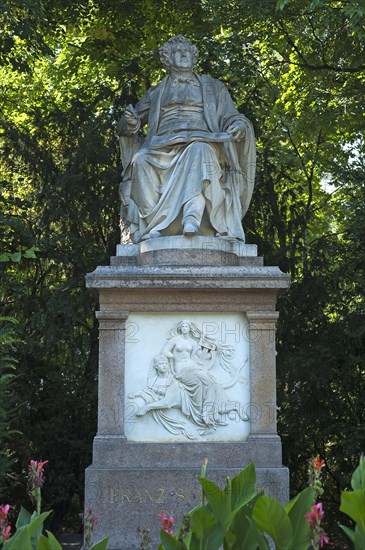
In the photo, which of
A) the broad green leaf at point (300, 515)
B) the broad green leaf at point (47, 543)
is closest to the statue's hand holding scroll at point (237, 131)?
the broad green leaf at point (300, 515)

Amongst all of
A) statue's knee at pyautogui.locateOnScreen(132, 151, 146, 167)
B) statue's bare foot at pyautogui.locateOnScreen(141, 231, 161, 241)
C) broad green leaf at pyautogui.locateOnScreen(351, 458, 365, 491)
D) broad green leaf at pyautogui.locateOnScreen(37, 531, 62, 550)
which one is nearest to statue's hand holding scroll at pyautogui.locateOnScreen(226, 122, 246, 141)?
statue's knee at pyautogui.locateOnScreen(132, 151, 146, 167)

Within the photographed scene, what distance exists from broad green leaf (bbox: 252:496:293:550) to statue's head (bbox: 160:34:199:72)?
5528 mm

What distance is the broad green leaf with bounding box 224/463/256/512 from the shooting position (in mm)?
3566

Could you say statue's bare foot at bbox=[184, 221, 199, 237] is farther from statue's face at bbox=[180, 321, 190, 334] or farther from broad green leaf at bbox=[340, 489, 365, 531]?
broad green leaf at bbox=[340, 489, 365, 531]

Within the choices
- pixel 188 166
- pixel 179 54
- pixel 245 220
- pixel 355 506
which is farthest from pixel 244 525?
pixel 245 220

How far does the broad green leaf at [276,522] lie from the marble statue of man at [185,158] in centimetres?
420

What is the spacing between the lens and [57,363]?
11.4m

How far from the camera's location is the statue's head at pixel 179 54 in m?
8.19

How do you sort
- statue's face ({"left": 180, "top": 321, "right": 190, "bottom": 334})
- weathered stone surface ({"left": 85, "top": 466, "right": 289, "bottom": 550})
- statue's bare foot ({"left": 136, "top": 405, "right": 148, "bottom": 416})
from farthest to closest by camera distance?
1. statue's face ({"left": 180, "top": 321, "right": 190, "bottom": 334})
2. statue's bare foot ({"left": 136, "top": 405, "right": 148, "bottom": 416})
3. weathered stone surface ({"left": 85, "top": 466, "right": 289, "bottom": 550})

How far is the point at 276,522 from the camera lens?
10.8 ft

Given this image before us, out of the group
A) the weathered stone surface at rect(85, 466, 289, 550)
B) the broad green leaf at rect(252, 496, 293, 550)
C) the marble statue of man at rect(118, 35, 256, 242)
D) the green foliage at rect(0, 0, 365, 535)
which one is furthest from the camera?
the green foliage at rect(0, 0, 365, 535)

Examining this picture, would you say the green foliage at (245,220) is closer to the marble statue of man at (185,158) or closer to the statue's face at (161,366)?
the marble statue of man at (185,158)

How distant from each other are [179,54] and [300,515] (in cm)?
558

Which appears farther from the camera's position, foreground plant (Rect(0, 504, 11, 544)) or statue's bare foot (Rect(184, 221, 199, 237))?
statue's bare foot (Rect(184, 221, 199, 237))
